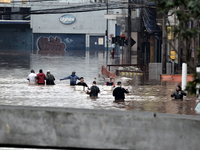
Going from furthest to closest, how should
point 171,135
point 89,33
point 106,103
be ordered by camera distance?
point 89,33, point 106,103, point 171,135

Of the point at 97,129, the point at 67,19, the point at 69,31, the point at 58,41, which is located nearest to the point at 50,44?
the point at 58,41

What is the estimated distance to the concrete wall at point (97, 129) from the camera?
8141 millimetres

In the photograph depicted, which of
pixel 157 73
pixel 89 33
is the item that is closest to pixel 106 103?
pixel 157 73

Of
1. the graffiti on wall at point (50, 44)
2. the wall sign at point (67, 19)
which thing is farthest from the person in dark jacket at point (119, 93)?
the graffiti on wall at point (50, 44)

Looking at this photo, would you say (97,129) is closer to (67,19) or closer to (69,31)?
(67,19)

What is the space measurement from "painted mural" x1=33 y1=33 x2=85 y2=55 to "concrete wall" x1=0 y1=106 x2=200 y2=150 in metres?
82.6

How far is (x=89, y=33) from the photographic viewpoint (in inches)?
3561

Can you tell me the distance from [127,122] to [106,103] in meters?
7.92

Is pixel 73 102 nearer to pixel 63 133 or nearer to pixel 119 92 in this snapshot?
pixel 119 92

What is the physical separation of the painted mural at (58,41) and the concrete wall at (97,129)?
271 ft

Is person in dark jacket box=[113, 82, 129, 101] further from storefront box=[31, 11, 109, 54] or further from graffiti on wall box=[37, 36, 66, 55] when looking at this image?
graffiti on wall box=[37, 36, 66, 55]

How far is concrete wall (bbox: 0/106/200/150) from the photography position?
814 cm

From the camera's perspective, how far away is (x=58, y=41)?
91.4m

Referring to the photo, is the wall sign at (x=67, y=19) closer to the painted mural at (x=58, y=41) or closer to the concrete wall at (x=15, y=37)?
the painted mural at (x=58, y=41)
